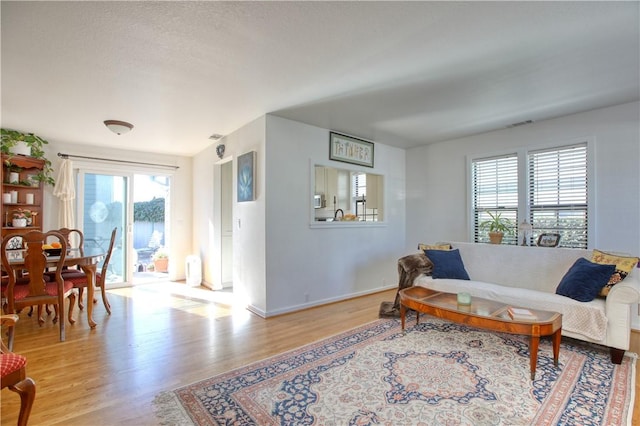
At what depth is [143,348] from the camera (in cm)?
280

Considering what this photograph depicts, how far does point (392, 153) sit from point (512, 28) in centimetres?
332

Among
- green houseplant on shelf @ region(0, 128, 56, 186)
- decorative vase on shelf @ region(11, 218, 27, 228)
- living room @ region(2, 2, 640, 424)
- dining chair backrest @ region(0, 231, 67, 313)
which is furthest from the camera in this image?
decorative vase on shelf @ region(11, 218, 27, 228)

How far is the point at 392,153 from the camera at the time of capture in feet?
17.6

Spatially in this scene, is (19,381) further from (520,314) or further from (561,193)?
(561,193)

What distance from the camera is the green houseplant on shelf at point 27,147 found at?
4188 millimetres

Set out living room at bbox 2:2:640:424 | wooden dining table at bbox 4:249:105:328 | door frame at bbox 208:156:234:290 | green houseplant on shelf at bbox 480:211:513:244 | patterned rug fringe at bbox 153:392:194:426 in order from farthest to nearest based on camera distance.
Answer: door frame at bbox 208:156:234:290
green houseplant on shelf at bbox 480:211:513:244
living room at bbox 2:2:640:424
wooden dining table at bbox 4:249:105:328
patterned rug fringe at bbox 153:392:194:426

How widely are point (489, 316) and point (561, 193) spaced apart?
247cm

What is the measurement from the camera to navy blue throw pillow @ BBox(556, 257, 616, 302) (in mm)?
2674

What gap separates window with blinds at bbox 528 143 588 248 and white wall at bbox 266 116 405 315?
7.28 feet

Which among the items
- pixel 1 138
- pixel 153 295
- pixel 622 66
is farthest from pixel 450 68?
pixel 1 138

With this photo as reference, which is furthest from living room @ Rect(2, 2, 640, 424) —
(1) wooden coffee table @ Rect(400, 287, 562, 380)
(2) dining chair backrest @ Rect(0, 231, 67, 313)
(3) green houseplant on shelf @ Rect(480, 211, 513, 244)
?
(2) dining chair backrest @ Rect(0, 231, 67, 313)

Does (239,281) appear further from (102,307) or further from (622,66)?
(622,66)

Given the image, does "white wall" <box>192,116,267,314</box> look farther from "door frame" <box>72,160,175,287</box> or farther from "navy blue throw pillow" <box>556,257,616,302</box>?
"navy blue throw pillow" <box>556,257,616,302</box>

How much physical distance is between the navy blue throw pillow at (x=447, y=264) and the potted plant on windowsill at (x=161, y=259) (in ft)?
16.0
